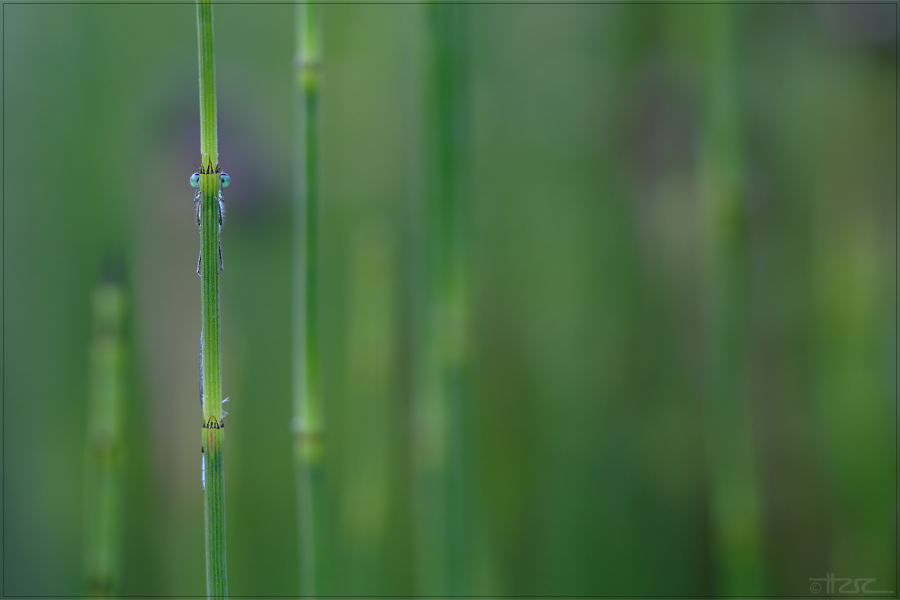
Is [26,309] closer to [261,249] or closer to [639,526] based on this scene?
[261,249]

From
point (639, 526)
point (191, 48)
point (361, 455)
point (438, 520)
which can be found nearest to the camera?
point (438, 520)

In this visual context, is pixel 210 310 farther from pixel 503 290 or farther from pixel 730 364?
pixel 503 290

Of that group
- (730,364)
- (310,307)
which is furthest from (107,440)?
(730,364)

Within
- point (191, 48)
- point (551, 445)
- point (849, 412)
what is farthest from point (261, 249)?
point (849, 412)

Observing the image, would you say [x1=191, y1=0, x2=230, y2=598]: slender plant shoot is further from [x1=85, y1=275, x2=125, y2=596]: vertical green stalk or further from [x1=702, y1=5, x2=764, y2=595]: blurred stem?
[x1=702, y1=5, x2=764, y2=595]: blurred stem

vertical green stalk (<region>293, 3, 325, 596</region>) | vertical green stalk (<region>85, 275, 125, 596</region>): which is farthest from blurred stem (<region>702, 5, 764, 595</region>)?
vertical green stalk (<region>85, 275, 125, 596</region>)
